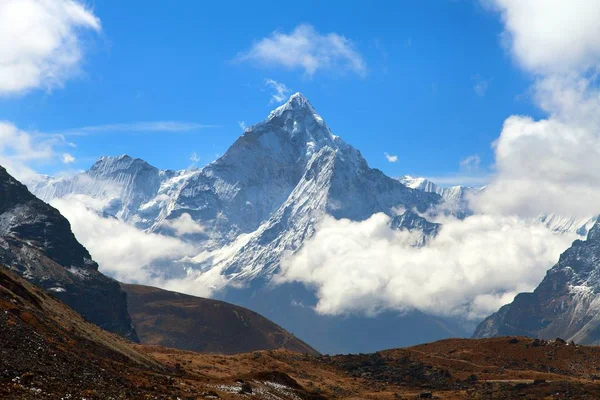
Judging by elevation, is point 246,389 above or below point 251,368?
below

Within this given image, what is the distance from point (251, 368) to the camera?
12538 cm

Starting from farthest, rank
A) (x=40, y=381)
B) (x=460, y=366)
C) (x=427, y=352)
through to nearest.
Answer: (x=427, y=352), (x=460, y=366), (x=40, y=381)

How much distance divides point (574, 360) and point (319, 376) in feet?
198

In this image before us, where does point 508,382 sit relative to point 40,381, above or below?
above

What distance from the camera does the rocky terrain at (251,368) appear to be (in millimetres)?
58344

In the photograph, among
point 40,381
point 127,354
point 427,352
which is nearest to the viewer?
point 40,381

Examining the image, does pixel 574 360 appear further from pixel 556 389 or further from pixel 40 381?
pixel 40 381

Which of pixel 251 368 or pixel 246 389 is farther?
pixel 251 368

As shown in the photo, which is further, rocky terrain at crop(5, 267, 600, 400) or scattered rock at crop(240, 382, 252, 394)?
scattered rock at crop(240, 382, 252, 394)

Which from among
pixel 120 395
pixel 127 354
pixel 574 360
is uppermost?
pixel 574 360

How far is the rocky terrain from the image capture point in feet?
191

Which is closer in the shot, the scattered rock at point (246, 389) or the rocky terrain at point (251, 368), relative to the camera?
the rocky terrain at point (251, 368)

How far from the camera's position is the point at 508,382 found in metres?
126

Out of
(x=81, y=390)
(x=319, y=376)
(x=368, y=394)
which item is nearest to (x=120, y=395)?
(x=81, y=390)
